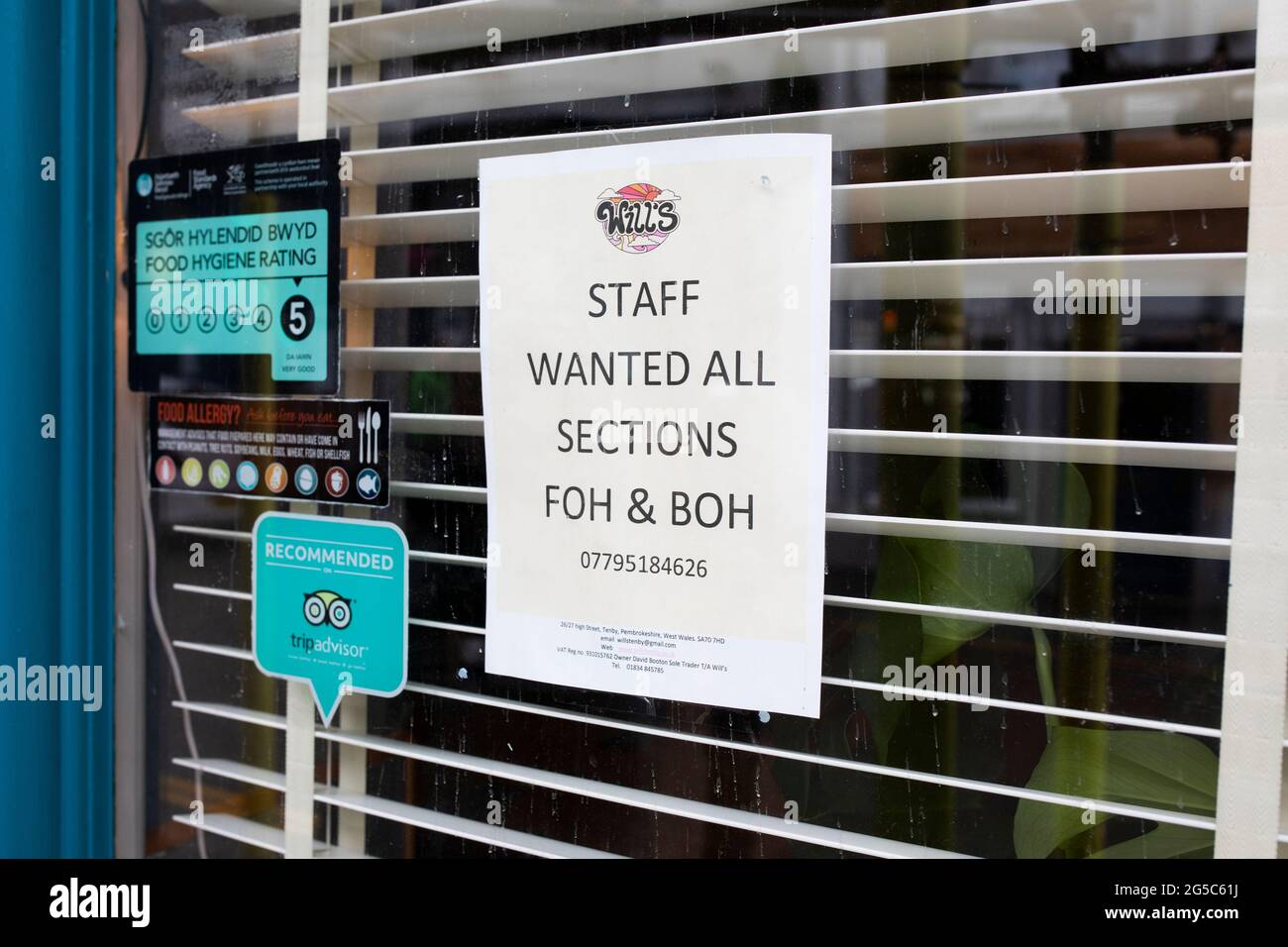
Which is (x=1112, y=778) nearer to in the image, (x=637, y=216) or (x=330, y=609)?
(x=637, y=216)

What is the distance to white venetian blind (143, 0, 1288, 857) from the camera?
1.12 m

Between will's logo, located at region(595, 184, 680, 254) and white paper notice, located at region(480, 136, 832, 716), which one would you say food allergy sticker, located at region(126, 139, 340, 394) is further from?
will's logo, located at region(595, 184, 680, 254)

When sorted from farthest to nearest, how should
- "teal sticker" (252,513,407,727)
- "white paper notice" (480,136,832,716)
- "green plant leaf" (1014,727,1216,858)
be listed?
"teal sticker" (252,513,407,727) → "white paper notice" (480,136,832,716) → "green plant leaf" (1014,727,1216,858)

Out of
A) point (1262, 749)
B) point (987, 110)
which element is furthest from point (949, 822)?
point (987, 110)

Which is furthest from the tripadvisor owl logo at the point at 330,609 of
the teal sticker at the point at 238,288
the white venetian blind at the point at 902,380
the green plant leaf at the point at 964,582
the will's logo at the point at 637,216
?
the green plant leaf at the point at 964,582

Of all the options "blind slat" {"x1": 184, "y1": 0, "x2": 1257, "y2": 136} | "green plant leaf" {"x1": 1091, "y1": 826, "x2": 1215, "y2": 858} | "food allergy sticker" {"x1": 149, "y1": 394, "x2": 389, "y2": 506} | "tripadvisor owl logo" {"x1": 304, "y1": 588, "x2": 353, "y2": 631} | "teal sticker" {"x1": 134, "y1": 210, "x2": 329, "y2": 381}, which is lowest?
"green plant leaf" {"x1": 1091, "y1": 826, "x2": 1215, "y2": 858}

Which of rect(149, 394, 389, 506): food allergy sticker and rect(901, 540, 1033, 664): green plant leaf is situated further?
rect(149, 394, 389, 506): food allergy sticker

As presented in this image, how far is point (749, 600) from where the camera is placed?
1248 mm

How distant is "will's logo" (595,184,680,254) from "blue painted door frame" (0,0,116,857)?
0.97 m

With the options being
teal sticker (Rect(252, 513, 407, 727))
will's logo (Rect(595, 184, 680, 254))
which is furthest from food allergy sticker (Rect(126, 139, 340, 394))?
will's logo (Rect(595, 184, 680, 254))

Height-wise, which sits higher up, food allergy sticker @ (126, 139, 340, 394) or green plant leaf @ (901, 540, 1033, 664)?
food allergy sticker @ (126, 139, 340, 394)
